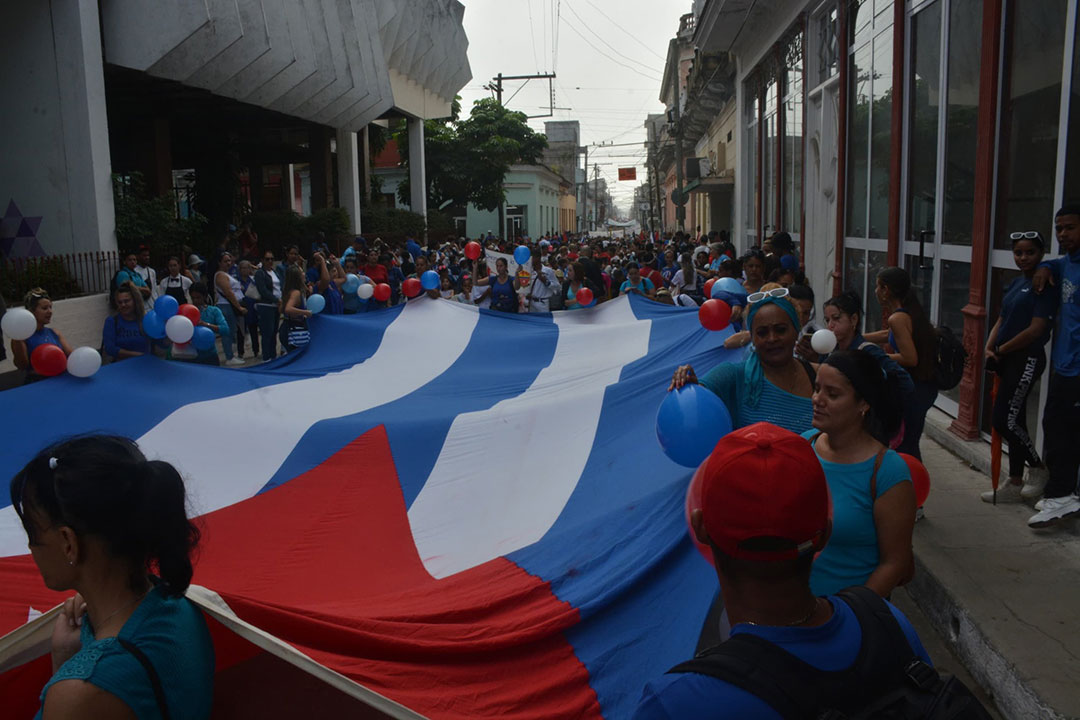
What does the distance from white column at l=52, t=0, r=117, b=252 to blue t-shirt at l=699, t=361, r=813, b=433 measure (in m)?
13.2

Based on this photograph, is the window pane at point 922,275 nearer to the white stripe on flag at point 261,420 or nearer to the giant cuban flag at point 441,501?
the giant cuban flag at point 441,501

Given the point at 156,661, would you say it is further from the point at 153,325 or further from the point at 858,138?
the point at 858,138

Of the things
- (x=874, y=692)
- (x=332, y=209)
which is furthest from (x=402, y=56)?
(x=874, y=692)

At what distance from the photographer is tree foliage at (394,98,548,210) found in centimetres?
4053

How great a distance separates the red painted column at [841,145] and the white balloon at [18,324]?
8544 mm

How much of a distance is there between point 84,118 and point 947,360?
1336 cm

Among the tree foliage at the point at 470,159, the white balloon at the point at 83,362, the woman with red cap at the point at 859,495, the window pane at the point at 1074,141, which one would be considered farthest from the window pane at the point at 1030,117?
the tree foliage at the point at 470,159

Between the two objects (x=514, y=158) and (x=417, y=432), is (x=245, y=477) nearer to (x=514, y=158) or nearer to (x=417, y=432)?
(x=417, y=432)

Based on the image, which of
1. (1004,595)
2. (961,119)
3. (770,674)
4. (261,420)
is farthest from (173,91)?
(770,674)

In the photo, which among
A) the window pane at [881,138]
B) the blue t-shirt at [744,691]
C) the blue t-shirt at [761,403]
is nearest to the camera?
the blue t-shirt at [744,691]

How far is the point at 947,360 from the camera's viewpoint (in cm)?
463

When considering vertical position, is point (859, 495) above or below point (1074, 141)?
below

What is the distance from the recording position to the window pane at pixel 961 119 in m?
6.75

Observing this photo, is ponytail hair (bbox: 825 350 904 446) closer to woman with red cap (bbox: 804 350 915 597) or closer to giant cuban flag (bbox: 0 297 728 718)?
woman with red cap (bbox: 804 350 915 597)
